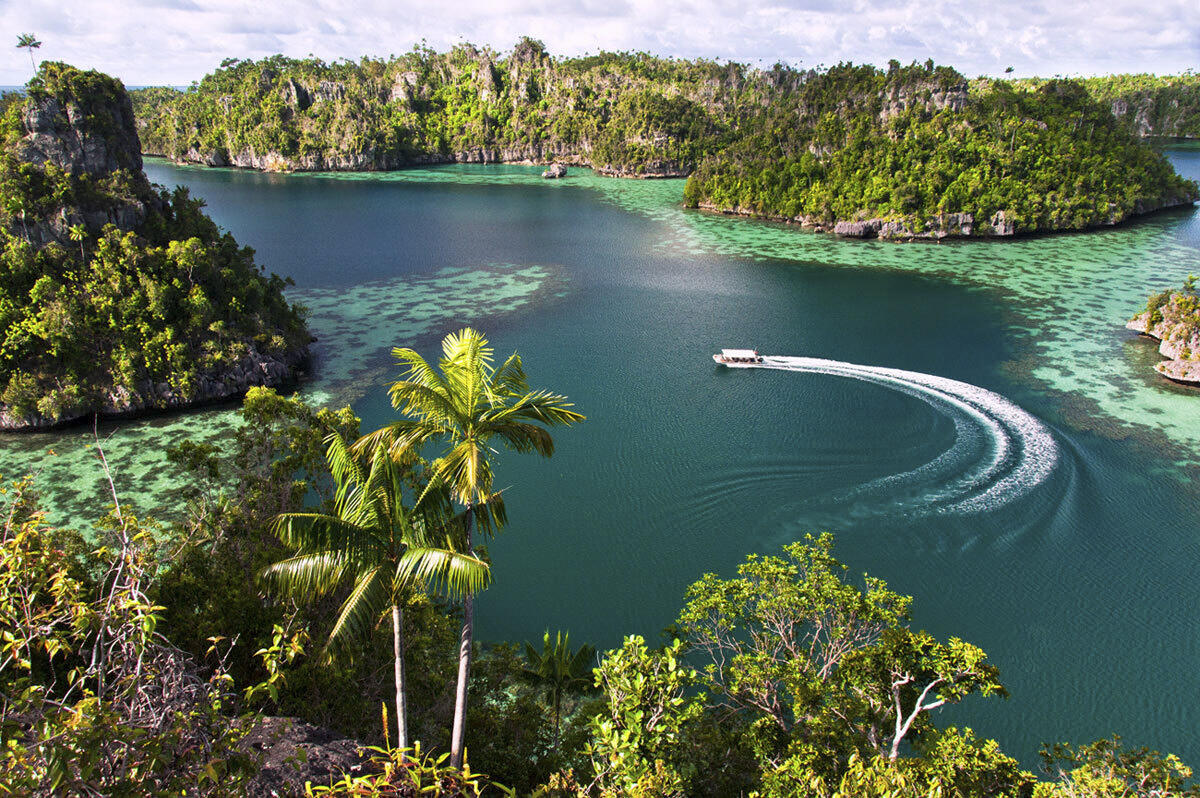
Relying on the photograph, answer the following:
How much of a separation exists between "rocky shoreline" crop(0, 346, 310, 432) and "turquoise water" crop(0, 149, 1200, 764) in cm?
136

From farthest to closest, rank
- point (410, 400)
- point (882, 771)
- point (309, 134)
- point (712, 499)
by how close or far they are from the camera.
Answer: point (309, 134), point (712, 499), point (410, 400), point (882, 771)

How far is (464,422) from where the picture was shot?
33.9 ft

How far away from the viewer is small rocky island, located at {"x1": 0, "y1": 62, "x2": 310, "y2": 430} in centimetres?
2934

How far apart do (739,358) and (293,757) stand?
3187 cm

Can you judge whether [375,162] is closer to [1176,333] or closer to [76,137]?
[76,137]

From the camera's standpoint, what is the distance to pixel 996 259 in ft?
202

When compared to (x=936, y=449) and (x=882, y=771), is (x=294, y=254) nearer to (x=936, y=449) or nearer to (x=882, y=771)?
(x=936, y=449)

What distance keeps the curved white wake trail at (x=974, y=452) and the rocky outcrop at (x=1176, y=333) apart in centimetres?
1112

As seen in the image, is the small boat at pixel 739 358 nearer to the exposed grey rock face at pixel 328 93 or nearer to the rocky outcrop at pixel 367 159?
the rocky outcrop at pixel 367 159

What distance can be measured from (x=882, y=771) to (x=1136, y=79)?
252730mm

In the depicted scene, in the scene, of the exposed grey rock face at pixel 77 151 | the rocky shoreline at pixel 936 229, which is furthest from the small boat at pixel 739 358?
the rocky shoreline at pixel 936 229

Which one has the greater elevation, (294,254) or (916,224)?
(916,224)

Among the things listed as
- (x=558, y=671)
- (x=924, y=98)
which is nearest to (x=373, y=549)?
(x=558, y=671)

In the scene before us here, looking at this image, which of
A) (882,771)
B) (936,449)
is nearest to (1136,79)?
(936,449)
